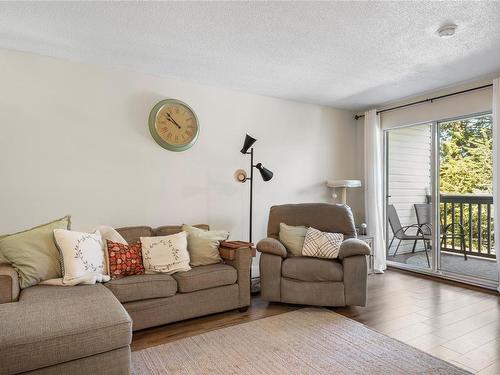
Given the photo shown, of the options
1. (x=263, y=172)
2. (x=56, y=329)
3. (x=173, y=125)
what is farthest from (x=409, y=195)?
(x=56, y=329)

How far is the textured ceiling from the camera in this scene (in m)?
2.16

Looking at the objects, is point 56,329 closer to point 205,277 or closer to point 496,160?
point 205,277

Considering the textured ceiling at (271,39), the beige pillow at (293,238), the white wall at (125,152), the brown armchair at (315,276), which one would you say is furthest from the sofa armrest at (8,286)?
the beige pillow at (293,238)

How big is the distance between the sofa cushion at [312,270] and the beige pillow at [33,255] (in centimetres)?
189

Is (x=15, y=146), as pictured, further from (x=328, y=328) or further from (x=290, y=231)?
(x=328, y=328)

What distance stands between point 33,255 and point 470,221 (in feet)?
15.1

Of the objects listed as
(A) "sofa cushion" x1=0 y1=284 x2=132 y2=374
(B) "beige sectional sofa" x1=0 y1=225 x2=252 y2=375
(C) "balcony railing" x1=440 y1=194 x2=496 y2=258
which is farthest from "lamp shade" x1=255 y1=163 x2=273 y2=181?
(C) "balcony railing" x1=440 y1=194 x2=496 y2=258

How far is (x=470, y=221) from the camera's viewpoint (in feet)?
13.1

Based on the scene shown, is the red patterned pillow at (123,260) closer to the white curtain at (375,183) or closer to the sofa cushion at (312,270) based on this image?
the sofa cushion at (312,270)

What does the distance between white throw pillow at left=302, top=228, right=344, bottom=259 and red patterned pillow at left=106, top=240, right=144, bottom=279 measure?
1.57 metres

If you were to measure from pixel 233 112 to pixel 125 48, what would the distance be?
4.84 ft

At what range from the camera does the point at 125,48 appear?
2.75m

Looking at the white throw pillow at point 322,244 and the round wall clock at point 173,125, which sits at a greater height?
the round wall clock at point 173,125

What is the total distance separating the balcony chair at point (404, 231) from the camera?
4.23 m
